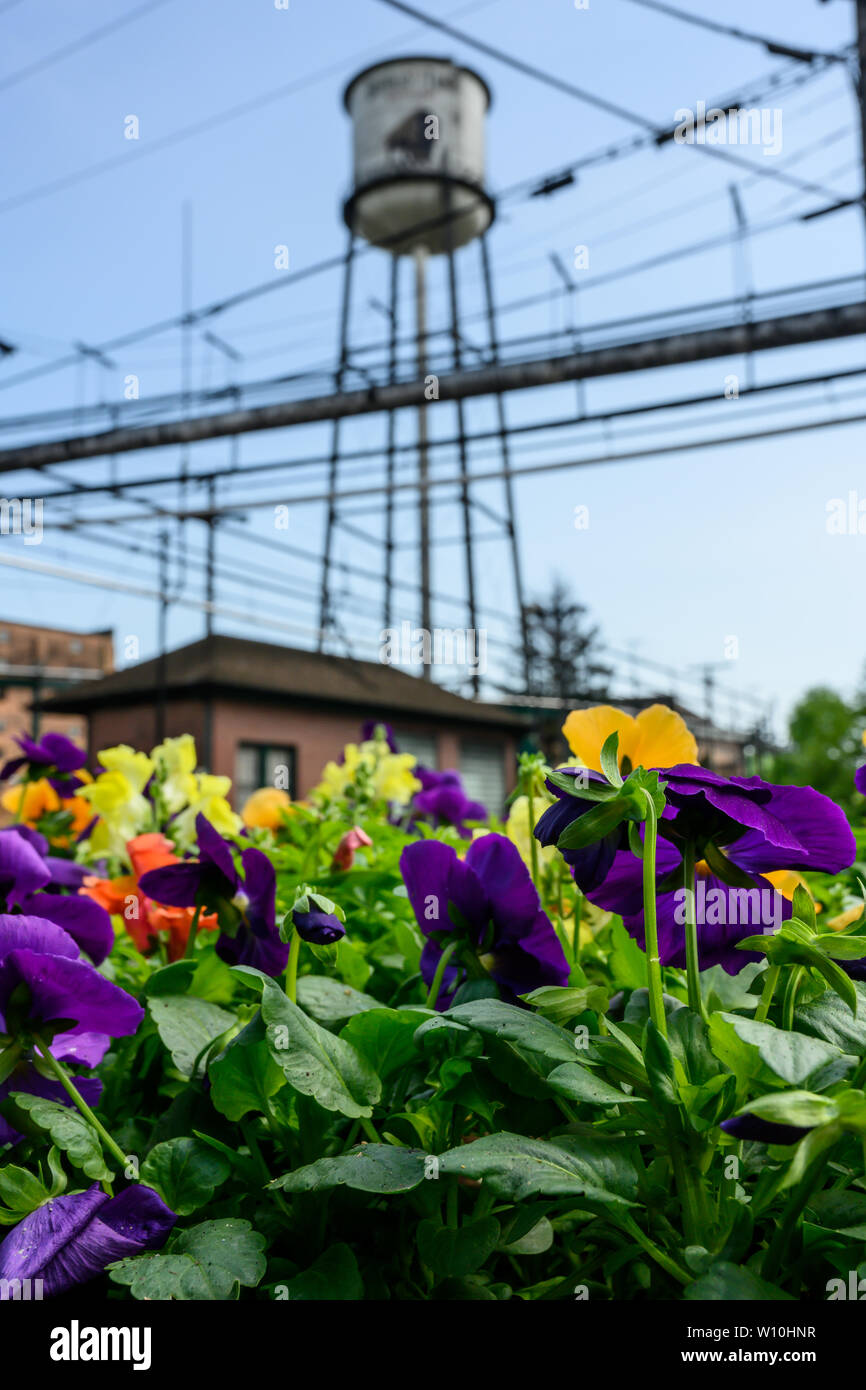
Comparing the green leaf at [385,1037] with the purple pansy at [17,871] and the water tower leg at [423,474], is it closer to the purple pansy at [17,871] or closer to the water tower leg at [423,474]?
the purple pansy at [17,871]

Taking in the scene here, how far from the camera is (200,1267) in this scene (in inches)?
17.1

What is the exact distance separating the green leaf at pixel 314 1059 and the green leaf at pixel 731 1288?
0.53 ft

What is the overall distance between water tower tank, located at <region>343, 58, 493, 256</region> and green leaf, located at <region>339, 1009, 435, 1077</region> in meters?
11.1

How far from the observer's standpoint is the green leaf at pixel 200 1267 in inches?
16.4

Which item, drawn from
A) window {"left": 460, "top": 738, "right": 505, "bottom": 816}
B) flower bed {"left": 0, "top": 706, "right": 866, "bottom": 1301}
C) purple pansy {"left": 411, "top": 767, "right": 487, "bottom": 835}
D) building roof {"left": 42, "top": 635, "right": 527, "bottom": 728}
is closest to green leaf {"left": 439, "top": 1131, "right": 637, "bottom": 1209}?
flower bed {"left": 0, "top": 706, "right": 866, "bottom": 1301}

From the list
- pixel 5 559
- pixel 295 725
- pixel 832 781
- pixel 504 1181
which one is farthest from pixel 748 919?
pixel 832 781

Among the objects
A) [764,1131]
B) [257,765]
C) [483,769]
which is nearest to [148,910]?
[764,1131]

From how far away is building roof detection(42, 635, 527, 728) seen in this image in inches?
416

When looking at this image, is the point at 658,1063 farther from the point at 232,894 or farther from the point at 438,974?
the point at 232,894

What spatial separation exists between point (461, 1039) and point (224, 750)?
1001 cm

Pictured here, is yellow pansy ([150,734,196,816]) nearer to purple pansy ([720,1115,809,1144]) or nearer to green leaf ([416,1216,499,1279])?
green leaf ([416,1216,499,1279])

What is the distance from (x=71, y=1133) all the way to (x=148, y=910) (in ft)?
1.35
